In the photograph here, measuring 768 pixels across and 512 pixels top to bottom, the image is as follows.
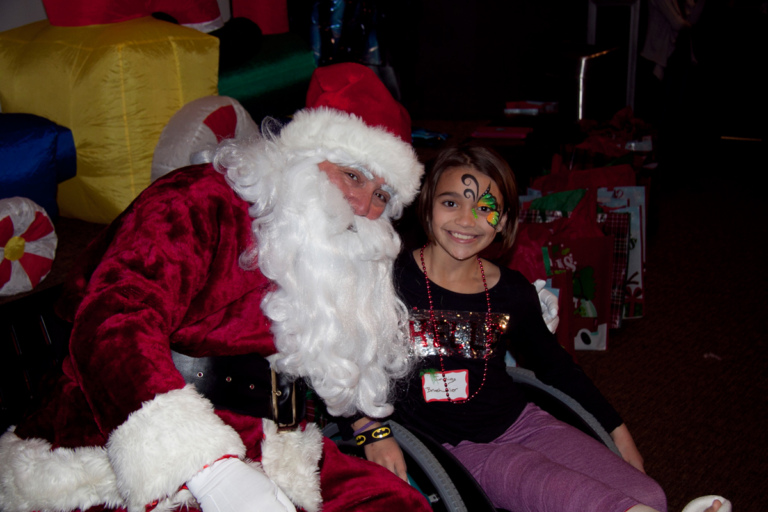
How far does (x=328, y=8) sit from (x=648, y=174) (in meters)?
2.08

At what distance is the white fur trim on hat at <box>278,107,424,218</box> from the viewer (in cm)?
124

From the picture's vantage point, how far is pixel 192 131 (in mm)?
1696

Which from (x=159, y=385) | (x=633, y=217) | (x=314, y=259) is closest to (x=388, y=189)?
(x=314, y=259)

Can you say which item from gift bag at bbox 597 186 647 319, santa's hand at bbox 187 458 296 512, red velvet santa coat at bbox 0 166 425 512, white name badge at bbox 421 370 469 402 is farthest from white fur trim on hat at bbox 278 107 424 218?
gift bag at bbox 597 186 647 319

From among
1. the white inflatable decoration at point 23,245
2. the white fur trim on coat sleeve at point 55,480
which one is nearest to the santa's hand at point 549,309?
the white fur trim on coat sleeve at point 55,480

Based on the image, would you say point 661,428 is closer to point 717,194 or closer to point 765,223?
point 765,223

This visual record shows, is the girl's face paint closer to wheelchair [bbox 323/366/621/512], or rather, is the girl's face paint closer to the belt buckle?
wheelchair [bbox 323/366/621/512]

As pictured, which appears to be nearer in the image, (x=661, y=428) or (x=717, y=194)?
(x=661, y=428)

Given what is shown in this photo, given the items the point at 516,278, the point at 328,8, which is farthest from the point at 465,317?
the point at 328,8

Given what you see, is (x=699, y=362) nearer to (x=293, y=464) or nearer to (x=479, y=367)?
(x=479, y=367)

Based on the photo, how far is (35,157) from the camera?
1572 millimetres

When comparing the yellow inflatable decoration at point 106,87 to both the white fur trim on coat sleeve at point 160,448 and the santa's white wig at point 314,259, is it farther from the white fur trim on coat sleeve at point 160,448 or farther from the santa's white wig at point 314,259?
the white fur trim on coat sleeve at point 160,448

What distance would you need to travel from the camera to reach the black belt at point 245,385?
112 cm

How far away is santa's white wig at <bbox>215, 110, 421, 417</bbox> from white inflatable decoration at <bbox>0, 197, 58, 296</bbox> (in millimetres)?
632
